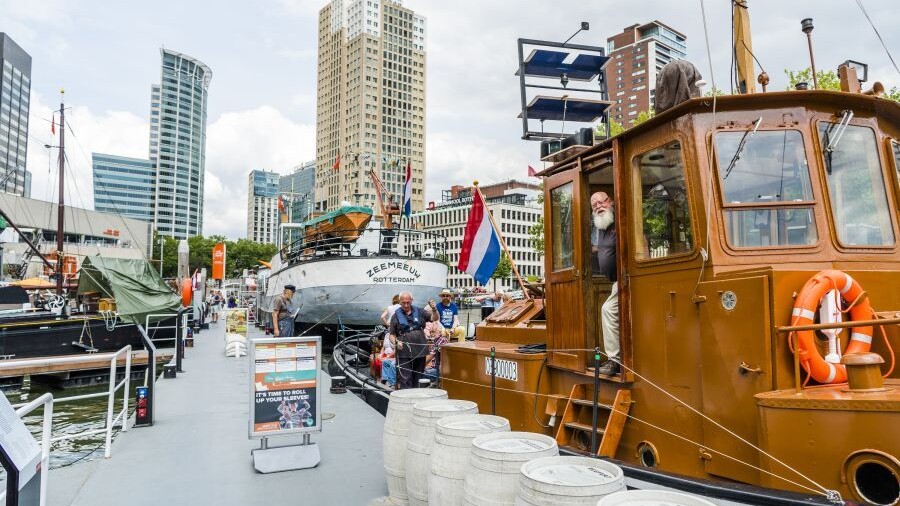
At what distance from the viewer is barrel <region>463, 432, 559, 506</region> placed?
2.86 metres

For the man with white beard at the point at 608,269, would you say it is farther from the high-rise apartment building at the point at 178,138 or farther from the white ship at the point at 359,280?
the high-rise apartment building at the point at 178,138

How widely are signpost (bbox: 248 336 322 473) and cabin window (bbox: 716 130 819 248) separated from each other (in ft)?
13.4

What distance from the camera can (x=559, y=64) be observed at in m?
8.90

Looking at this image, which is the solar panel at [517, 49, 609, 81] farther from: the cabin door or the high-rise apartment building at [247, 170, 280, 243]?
the high-rise apartment building at [247, 170, 280, 243]

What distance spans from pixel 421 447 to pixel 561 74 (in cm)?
693

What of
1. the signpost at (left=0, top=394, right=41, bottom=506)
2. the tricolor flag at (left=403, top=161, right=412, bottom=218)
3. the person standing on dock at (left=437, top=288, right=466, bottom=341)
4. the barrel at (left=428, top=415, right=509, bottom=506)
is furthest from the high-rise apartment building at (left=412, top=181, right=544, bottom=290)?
the signpost at (left=0, top=394, right=41, bottom=506)

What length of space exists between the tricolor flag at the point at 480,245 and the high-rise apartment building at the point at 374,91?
82716 millimetres

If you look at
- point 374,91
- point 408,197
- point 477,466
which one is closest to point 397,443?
point 477,466

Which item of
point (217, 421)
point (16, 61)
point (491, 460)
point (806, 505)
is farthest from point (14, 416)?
point (16, 61)

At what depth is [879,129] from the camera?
13.9ft

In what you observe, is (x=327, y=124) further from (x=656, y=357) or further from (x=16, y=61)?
(x=656, y=357)

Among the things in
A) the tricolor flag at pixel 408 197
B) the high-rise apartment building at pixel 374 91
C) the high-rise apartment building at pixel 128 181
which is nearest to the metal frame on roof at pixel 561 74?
the tricolor flag at pixel 408 197

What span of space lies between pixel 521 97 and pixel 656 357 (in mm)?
5261

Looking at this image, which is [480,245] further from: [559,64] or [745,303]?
[745,303]
